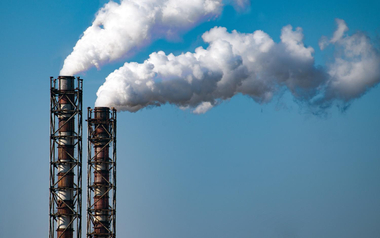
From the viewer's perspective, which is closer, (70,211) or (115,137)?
(70,211)

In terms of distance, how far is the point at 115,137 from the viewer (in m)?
63.6

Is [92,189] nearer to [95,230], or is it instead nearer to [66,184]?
[95,230]

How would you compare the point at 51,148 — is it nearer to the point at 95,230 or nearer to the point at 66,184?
the point at 66,184

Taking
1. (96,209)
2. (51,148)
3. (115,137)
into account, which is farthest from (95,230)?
(51,148)

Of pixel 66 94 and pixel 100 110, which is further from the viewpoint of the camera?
pixel 100 110

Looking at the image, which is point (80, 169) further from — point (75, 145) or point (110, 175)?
point (110, 175)

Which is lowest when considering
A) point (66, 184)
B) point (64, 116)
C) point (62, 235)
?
point (62, 235)

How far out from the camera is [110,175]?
2530 inches

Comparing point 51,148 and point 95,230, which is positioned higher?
point 51,148

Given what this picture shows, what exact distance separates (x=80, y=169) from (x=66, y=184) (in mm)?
1461

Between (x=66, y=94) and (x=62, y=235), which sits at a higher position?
(x=66, y=94)

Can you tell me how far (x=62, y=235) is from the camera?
53031 millimetres

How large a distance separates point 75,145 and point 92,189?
33.9 feet

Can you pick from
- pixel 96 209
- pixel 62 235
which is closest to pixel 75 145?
pixel 62 235
